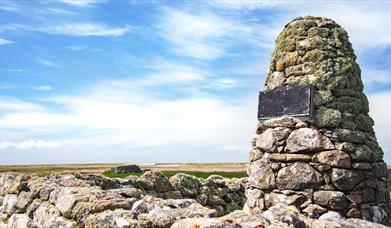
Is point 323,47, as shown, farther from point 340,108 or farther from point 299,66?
point 340,108

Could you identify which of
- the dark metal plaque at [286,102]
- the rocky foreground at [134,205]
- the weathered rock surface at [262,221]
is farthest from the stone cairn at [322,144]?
the weathered rock surface at [262,221]

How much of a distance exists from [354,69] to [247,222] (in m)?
4.65

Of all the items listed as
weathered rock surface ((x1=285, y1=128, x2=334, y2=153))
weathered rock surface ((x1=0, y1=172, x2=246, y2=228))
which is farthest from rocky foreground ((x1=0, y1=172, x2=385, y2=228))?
weathered rock surface ((x1=285, y1=128, x2=334, y2=153))

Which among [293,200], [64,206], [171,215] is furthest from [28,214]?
[293,200]

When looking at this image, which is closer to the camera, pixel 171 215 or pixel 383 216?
pixel 171 215

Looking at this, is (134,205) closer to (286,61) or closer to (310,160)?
(310,160)

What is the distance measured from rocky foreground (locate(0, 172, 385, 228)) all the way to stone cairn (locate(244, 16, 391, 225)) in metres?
0.53

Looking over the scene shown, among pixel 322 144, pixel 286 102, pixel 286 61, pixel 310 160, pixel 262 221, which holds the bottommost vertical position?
pixel 262 221

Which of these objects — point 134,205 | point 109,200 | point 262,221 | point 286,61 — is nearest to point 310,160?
point 286,61

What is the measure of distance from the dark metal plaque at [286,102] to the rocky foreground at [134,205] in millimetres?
1885

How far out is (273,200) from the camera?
305 inches

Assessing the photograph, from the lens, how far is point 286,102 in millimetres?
8055

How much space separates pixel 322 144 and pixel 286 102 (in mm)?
1026

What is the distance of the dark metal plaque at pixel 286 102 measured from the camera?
307 inches
